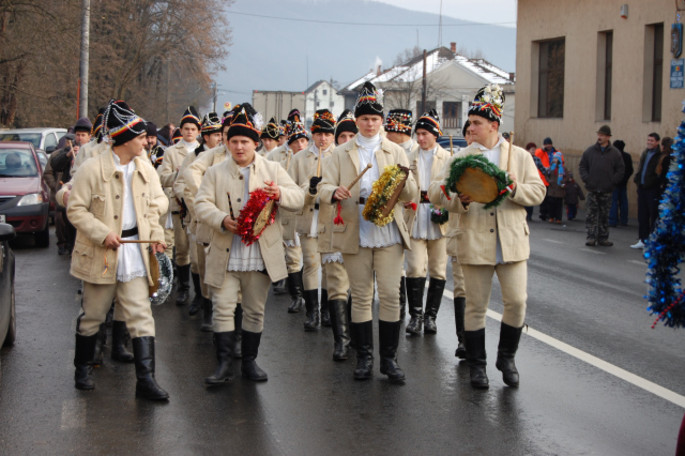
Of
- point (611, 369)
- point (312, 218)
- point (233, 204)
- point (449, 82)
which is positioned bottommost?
point (611, 369)

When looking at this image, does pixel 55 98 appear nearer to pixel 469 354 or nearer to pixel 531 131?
pixel 531 131

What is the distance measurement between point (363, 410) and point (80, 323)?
2.27 meters

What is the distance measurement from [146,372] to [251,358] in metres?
0.91

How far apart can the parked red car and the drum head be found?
1126 cm

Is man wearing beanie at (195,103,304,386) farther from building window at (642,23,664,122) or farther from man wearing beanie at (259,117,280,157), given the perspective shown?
building window at (642,23,664,122)

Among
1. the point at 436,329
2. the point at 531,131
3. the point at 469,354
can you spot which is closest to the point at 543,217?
the point at 531,131

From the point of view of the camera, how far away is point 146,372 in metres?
6.92

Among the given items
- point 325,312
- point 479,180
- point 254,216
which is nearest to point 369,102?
point 479,180

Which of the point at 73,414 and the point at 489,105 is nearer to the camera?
the point at 73,414

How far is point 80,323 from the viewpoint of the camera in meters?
7.18

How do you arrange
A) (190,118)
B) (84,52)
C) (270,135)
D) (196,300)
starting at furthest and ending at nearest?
(84,52) → (270,135) → (190,118) → (196,300)

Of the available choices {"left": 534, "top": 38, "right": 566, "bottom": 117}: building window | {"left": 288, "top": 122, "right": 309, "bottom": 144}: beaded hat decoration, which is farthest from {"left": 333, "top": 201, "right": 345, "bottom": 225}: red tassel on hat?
{"left": 534, "top": 38, "right": 566, "bottom": 117}: building window

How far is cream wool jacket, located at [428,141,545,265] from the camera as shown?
711 centimetres

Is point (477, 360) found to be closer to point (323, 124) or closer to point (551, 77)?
point (323, 124)
